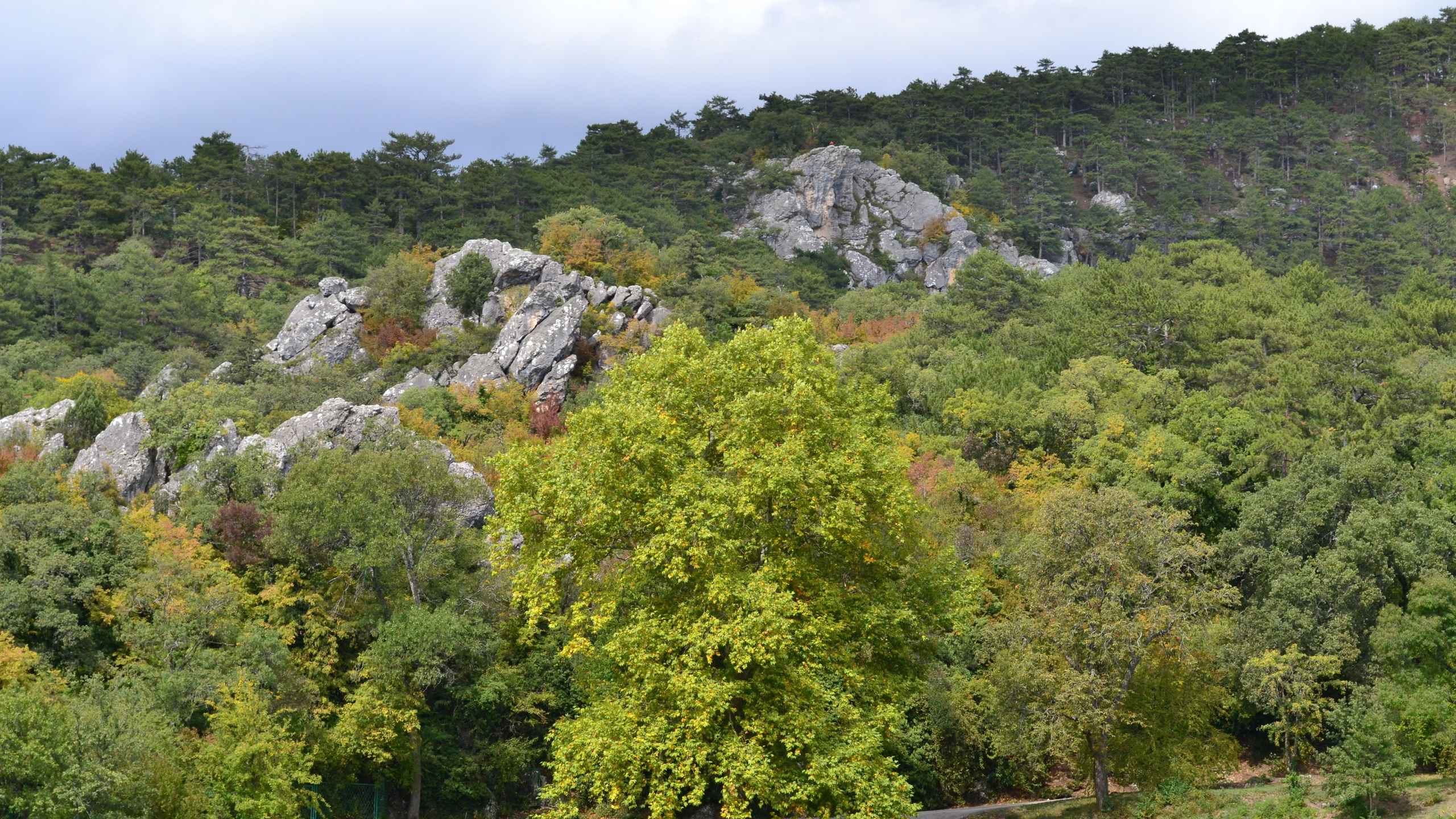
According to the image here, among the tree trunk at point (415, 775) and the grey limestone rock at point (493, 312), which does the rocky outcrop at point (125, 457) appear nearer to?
the tree trunk at point (415, 775)

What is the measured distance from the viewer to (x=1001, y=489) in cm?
4344

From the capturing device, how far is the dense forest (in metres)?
22.2

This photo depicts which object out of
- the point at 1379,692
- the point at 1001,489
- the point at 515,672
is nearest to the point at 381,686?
the point at 515,672

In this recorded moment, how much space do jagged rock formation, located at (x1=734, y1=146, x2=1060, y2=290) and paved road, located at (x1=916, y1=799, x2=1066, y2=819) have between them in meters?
62.2

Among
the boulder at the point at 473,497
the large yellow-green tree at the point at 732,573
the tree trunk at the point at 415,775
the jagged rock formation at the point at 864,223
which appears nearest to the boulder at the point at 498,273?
the boulder at the point at 473,497

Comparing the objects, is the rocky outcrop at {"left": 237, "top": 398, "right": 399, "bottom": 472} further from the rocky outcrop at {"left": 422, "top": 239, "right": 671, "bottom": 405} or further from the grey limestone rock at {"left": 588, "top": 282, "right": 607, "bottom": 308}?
the grey limestone rock at {"left": 588, "top": 282, "right": 607, "bottom": 308}

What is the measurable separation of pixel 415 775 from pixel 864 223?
75.4 meters

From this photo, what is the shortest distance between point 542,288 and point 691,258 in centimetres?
1226

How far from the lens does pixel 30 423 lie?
145 ft

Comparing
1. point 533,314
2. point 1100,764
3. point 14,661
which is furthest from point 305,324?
point 1100,764

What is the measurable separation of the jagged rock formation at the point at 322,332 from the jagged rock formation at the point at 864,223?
43570 mm

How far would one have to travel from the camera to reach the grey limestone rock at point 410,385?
171 feet

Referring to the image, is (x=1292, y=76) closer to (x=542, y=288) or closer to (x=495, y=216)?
(x=495, y=216)

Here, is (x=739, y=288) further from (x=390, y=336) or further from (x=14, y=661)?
(x=14, y=661)
